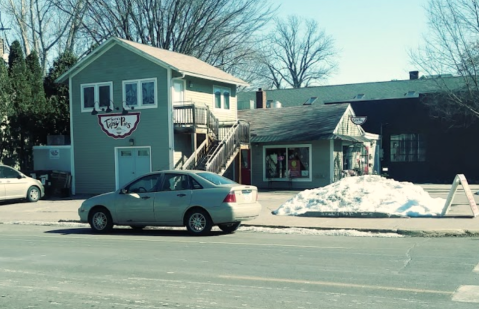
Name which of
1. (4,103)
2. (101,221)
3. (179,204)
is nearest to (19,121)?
(4,103)

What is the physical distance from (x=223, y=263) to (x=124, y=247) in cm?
303

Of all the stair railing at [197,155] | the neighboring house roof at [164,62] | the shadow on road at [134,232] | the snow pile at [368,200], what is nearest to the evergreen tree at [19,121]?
the neighboring house roof at [164,62]

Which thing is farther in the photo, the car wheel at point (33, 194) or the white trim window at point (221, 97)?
the white trim window at point (221, 97)

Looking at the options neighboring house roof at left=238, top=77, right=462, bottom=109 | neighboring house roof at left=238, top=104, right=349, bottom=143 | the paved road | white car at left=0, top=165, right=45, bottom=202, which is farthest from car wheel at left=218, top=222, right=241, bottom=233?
neighboring house roof at left=238, top=77, right=462, bottom=109

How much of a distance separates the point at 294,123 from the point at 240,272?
73.9ft

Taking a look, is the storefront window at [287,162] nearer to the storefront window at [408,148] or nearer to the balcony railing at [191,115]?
the balcony railing at [191,115]

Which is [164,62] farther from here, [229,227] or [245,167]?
[229,227]

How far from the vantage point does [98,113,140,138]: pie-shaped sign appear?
26719 millimetres

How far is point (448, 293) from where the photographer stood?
23.2 feet

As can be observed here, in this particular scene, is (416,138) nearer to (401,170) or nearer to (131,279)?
(401,170)

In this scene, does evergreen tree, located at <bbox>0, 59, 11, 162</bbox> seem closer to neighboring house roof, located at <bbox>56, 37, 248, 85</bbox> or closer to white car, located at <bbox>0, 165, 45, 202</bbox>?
neighboring house roof, located at <bbox>56, 37, 248, 85</bbox>

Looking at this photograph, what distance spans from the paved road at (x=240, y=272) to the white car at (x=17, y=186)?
34.7ft

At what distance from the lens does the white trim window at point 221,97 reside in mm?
29406

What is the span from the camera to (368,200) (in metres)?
16.6
